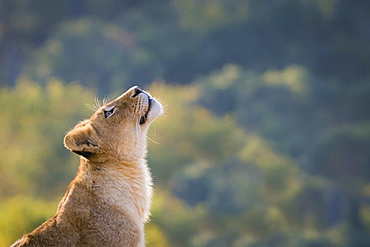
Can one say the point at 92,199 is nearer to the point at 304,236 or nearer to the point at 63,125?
the point at 304,236

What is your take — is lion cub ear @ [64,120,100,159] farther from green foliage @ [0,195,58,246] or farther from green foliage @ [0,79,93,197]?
green foliage @ [0,79,93,197]

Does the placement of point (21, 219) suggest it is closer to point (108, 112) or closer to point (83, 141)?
point (108, 112)

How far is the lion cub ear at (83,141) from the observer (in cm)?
540

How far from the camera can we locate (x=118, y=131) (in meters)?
A: 5.66

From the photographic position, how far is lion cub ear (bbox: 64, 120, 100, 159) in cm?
540

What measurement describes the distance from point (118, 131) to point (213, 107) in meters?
47.3

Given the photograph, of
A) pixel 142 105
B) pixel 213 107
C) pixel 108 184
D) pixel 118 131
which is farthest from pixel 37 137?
pixel 108 184

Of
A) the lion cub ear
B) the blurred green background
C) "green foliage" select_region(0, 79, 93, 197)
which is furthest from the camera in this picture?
the blurred green background

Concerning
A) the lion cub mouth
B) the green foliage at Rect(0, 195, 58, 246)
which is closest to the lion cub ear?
the lion cub mouth

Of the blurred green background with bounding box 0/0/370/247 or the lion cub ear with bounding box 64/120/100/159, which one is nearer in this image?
the lion cub ear with bounding box 64/120/100/159

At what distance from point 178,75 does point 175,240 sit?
33.0 meters

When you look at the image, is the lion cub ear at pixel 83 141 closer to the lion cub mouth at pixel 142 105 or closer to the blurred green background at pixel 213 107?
the lion cub mouth at pixel 142 105

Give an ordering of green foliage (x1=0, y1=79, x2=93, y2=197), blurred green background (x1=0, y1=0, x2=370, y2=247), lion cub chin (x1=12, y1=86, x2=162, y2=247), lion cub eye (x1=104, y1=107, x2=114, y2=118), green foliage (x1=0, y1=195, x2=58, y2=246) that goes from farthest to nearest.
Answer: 1. blurred green background (x1=0, y1=0, x2=370, y2=247)
2. green foliage (x1=0, y1=79, x2=93, y2=197)
3. green foliage (x1=0, y1=195, x2=58, y2=246)
4. lion cub eye (x1=104, y1=107, x2=114, y2=118)
5. lion cub chin (x1=12, y1=86, x2=162, y2=247)

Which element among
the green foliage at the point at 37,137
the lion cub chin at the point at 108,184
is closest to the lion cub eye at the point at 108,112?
the lion cub chin at the point at 108,184
